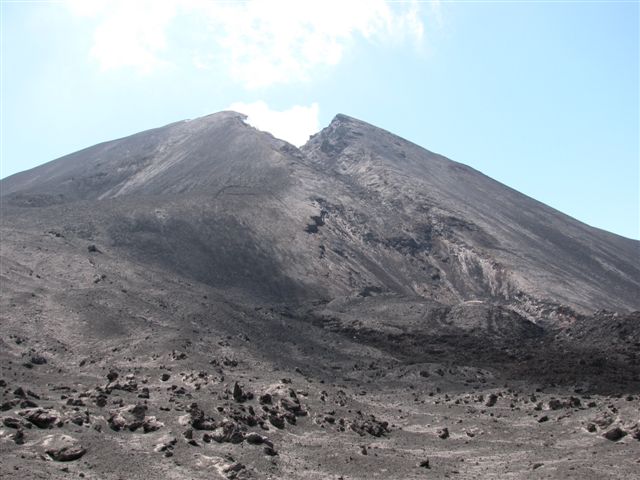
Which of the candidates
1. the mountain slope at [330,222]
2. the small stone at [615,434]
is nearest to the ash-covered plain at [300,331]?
the small stone at [615,434]

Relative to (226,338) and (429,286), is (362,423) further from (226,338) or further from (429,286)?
(429,286)

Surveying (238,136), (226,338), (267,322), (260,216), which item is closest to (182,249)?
(260,216)

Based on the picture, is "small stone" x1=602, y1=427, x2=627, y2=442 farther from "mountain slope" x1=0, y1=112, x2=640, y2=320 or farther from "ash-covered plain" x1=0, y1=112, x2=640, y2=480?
"mountain slope" x1=0, y1=112, x2=640, y2=320

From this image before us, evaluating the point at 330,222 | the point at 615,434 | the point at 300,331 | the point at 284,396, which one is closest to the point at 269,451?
the point at 284,396

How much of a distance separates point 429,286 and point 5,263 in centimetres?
3558

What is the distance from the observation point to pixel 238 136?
306ft

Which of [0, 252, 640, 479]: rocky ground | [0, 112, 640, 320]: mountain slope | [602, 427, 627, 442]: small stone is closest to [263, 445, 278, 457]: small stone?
[0, 252, 640, 479]: rocky ground

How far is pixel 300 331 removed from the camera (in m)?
37.6

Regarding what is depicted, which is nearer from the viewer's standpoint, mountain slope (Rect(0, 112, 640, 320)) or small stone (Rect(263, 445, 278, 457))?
small stone (Rect(263, 445, 278, 457))

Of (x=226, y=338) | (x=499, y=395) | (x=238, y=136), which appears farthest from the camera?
(x=238, y=136)

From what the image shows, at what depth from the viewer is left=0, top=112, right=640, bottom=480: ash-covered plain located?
714 inches

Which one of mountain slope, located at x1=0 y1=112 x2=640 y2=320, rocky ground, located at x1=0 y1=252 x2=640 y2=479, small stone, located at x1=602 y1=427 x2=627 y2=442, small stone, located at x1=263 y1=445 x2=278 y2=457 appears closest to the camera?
rocky ground, located at x1=0 y1=252 x2=640 y2=479

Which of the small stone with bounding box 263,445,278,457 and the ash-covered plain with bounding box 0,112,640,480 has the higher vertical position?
the ash-covered plain with bounding box 0,112,640,480

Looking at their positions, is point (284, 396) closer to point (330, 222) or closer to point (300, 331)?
point (300, 331)
